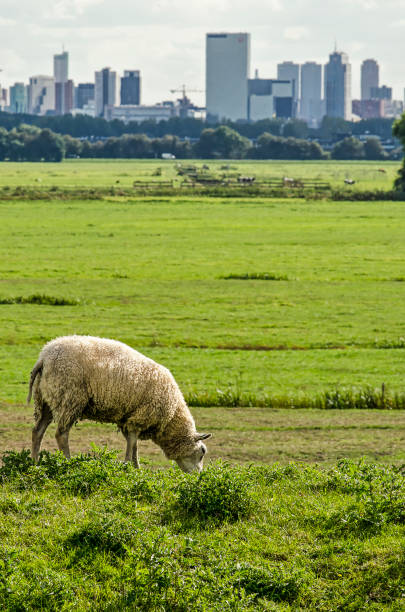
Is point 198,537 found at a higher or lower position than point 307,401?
higher

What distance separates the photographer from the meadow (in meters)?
11.0

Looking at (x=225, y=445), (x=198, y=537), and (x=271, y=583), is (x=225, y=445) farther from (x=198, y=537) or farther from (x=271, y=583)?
(x=271, y=583)

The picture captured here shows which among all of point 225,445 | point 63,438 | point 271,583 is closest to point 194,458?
point 63,438

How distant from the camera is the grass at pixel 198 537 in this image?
10.7 m

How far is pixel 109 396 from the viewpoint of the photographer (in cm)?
1548

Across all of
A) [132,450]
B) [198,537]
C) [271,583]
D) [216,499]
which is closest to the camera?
[271,583]

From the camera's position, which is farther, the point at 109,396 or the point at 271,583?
the point at 109,396

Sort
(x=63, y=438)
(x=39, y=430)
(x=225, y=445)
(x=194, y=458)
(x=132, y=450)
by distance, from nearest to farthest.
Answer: (x=63, y=438)
(x=39, y=430)
(x=132, y=450)
(x=194, y=458)
(x=225, y=445)

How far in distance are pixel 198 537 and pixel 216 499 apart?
86 cm

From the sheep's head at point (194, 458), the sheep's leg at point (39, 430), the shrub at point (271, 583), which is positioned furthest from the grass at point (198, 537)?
the sheep's head at point (194, 458)

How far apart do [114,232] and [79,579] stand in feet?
197

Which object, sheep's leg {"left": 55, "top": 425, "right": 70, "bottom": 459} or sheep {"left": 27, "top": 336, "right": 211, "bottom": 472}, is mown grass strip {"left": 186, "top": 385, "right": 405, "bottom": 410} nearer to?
sheep {"left": 27, "top": 336, "right": 211, "bottom": 472}

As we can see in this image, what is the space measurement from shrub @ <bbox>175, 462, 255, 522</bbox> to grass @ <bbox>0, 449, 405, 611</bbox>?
18 mm

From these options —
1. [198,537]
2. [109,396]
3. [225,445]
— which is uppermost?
[109,396]
